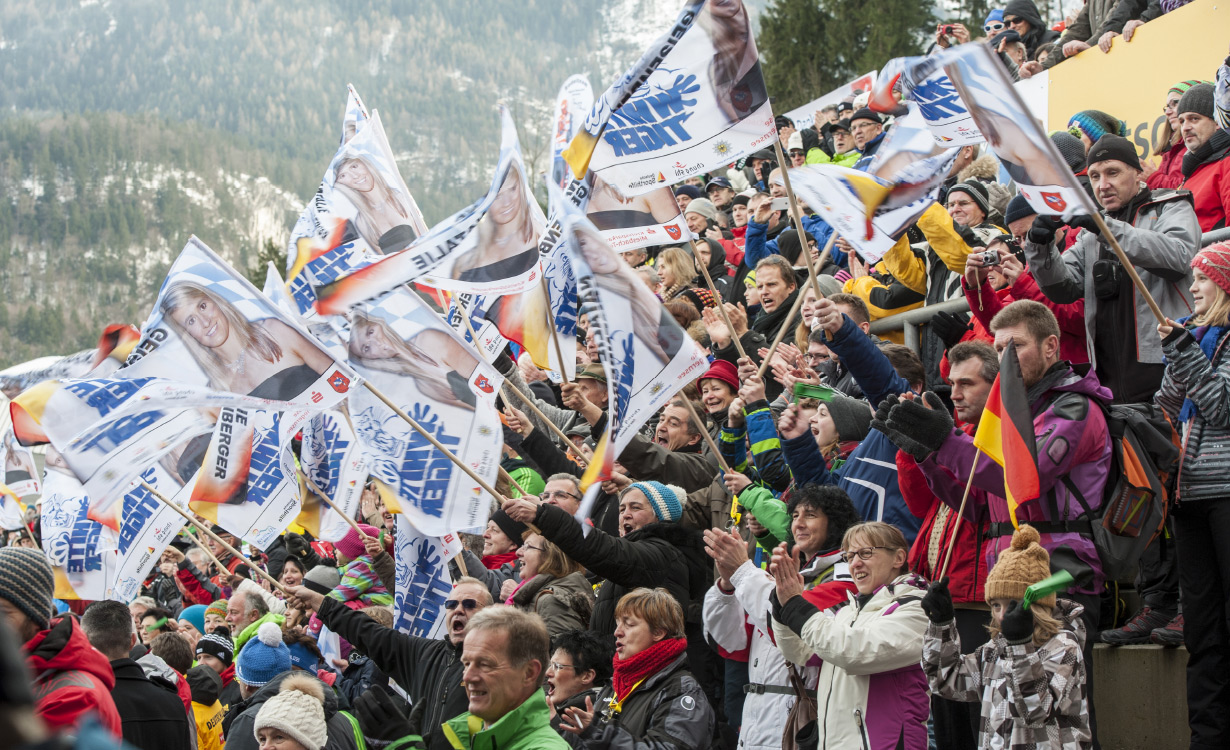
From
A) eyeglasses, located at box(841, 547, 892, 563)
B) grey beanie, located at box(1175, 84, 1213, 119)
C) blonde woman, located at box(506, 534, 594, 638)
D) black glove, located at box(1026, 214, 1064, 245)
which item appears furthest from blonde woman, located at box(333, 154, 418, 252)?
grey beanie, located at box(1175, 84, 1213, 119)

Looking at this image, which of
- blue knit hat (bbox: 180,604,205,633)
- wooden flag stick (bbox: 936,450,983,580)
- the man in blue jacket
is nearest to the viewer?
wooden flag stick (bbox: 936,450,983,580)

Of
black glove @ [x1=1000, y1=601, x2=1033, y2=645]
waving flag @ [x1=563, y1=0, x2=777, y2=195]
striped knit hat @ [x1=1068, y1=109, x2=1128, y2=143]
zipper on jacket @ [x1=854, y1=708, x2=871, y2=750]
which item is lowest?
zipper on jacket @ [x1=854, y1=708, x2=871, y2=750]

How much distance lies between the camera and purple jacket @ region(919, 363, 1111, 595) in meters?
4.93

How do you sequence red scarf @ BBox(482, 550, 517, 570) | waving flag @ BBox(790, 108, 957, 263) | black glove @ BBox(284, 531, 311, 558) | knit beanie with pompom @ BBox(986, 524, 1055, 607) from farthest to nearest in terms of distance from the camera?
black glove @ BBox(284, 531, 311, 558)
red scarf @ BBox(482, 550, 517, 570)
waving flag @ BBox(790, 108, 957, 263)
knit beanie with pompom @ BBox(986, 524, 1055, 607)

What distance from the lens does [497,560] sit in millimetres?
8398

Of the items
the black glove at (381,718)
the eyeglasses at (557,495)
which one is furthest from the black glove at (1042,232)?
the black glove at (381,718)

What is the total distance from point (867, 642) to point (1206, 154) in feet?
13.6

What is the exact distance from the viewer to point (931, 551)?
5488 mm

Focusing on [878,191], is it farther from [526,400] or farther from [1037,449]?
[526,400]

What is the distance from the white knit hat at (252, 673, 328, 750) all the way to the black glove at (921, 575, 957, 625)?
2.42m

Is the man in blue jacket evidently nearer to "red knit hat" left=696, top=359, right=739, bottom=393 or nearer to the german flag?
the german flag

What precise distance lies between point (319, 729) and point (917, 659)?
2.36 metres

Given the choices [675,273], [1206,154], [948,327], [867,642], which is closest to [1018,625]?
[867,642]

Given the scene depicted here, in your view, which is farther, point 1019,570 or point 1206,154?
point 1206,154
